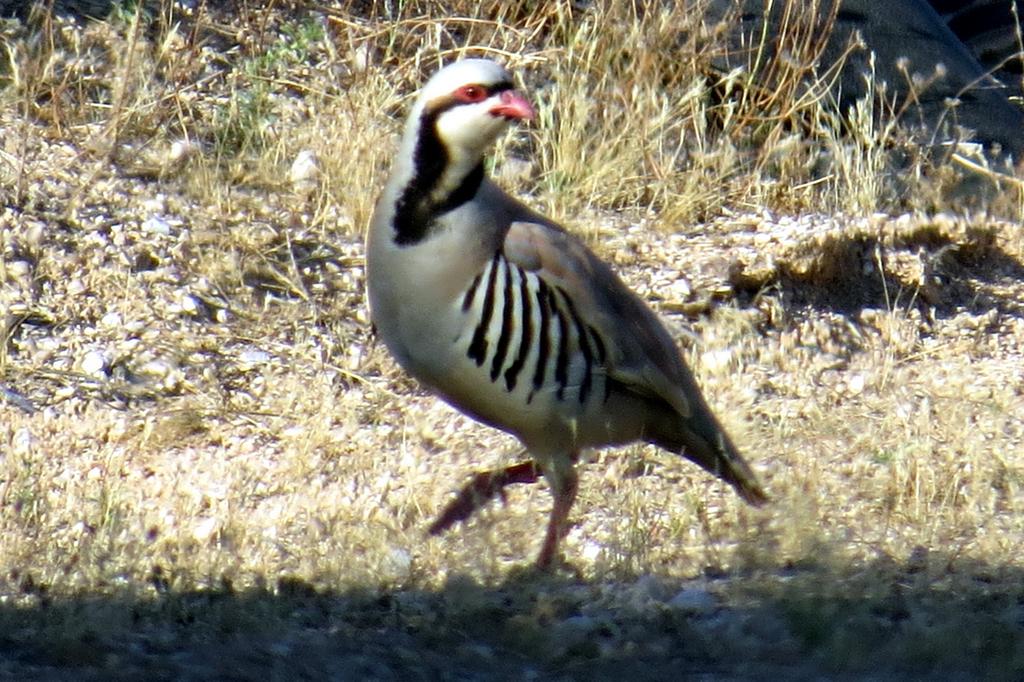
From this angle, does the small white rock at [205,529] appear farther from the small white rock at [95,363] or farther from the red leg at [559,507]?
the small white rock at [95,363]

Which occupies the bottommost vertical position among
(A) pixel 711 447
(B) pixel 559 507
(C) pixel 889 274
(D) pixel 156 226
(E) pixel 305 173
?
(B) pixel 559 507

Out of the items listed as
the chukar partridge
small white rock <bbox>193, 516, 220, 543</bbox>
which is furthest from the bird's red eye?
small white rock <bbox>193, 516, 220, 543</bbox>

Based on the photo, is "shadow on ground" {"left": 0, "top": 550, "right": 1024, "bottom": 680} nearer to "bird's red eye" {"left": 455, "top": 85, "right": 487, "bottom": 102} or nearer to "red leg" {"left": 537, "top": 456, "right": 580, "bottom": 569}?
"red leg" {"left": 537, "top": 456, "right": 580, "bottom": 569}

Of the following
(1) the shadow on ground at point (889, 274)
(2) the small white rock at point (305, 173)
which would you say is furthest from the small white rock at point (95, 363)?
(1) the shadow on ground at point (889, 274)

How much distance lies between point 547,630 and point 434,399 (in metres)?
2.36

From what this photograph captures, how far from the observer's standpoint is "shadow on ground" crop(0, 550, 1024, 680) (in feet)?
12.4

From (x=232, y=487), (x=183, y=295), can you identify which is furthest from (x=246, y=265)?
(x=232, y=487)

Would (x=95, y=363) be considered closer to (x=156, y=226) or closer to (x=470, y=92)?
(x=156, y=226)

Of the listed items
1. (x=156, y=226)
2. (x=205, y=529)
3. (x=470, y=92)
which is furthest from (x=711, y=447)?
(x=156, y=226)

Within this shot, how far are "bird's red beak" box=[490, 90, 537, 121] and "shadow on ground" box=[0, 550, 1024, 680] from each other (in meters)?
1.28

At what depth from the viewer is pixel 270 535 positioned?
516 cm

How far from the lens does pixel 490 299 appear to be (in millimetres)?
4586

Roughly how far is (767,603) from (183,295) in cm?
328

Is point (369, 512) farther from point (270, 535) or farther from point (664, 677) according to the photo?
point (664, 677)
